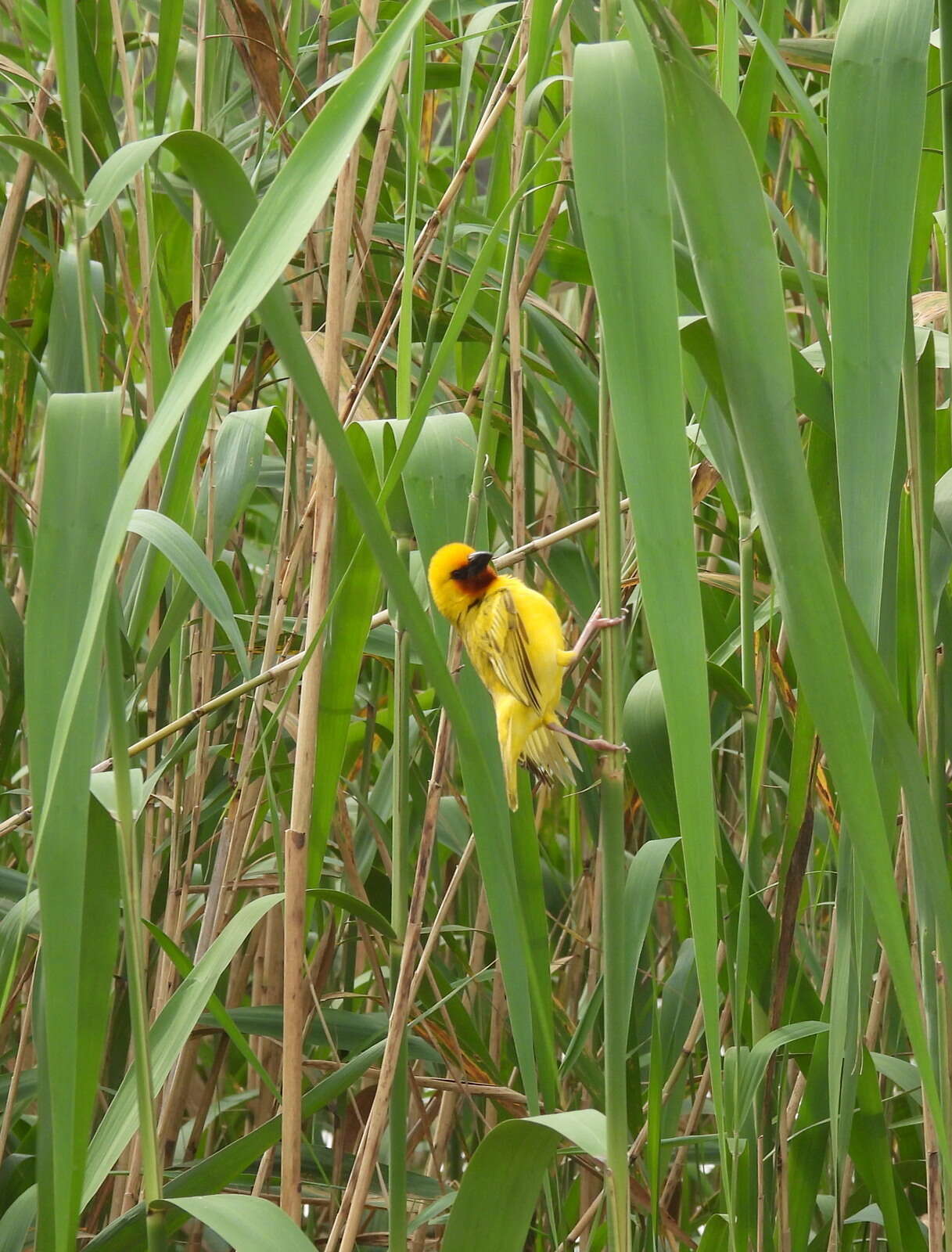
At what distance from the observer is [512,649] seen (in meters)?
1.32

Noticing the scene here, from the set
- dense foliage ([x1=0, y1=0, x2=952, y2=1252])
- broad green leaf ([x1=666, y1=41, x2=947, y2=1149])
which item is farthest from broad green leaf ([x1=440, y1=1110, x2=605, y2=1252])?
broad green leaf ([x1=666, y1=41, x2=947, y2=1149])

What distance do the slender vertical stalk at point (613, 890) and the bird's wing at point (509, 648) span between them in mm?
399

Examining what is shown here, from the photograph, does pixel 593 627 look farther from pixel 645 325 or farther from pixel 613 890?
pixel 645 325

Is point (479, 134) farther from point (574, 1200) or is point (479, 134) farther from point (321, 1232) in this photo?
point (321, 1232)

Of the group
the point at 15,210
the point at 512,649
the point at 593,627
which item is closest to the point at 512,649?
the point at 512,649

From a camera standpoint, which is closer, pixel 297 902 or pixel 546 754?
pixel 297 902

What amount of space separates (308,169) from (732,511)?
40.8 inches

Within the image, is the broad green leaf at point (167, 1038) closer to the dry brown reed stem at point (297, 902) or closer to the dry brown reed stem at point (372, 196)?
the dry brown reed stem at point (297, 902)

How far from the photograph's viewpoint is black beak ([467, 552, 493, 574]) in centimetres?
121

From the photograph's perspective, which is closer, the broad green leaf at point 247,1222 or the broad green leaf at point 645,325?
the broad green leaf at point 645,325

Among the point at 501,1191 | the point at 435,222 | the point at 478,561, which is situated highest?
the point at 435,222

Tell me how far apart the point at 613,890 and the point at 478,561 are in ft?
1.46

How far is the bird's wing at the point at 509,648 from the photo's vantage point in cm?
132

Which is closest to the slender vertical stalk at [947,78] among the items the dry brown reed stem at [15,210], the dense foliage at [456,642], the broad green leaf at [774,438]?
the dense foliage at [456,642]
